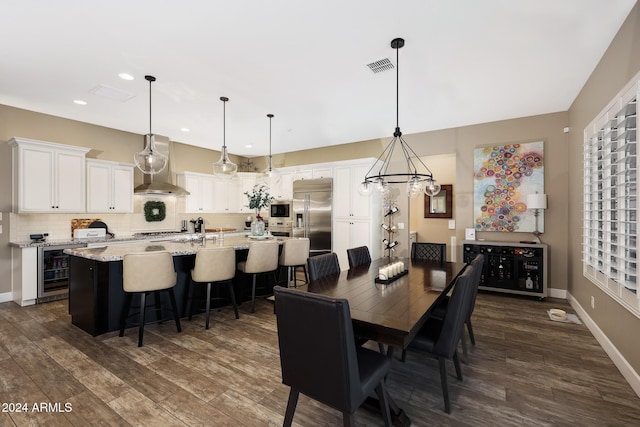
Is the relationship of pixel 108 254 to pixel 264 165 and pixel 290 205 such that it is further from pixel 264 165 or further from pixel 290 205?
pixel 264 165

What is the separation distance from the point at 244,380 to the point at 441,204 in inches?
223

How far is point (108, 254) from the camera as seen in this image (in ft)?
10.1

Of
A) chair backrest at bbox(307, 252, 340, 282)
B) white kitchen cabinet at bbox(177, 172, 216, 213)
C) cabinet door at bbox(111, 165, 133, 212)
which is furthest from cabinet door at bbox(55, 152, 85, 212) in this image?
chair backrest at bbox(307, 252, 340, 282)

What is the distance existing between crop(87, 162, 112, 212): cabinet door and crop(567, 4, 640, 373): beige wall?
270 inches

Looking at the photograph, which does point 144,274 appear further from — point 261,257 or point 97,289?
point 261,257

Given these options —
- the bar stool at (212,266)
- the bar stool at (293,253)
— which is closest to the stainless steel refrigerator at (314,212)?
the bar stool at (293,253)

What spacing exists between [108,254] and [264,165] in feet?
17.2

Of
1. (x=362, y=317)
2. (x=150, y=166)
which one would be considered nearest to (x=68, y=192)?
(x=150, y=166)

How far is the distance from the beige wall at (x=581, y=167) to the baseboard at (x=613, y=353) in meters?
0.04

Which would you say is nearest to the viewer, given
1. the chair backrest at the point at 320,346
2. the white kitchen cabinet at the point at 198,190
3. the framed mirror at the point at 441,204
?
the chair backrest at the point at 320,346

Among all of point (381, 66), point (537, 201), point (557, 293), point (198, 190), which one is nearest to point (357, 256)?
point (381, 66)

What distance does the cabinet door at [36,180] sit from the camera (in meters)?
4.30

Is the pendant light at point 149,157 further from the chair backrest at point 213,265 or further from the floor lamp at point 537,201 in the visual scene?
the floor lamp at point 537,201

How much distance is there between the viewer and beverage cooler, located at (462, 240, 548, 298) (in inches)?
176
